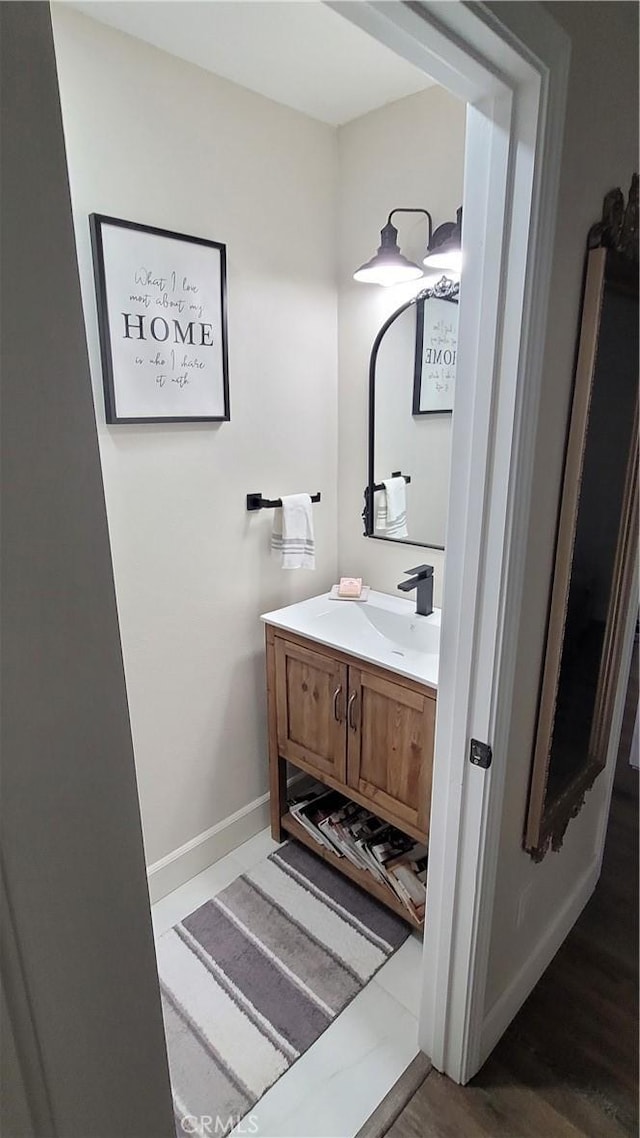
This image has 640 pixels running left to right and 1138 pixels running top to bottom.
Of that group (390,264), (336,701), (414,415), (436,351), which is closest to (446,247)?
(390,264)

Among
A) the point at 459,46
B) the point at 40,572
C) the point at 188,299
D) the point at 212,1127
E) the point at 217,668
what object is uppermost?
the point at 459,46

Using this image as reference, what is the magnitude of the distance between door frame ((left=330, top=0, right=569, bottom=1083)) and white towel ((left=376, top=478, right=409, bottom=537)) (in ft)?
3.24

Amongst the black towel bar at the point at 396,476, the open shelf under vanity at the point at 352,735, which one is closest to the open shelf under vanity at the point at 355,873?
the open shelf under vanity at the point at 352,735

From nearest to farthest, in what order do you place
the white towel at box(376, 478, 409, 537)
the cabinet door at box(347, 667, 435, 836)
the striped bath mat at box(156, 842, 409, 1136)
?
1. the striped bath mat at box(156, 842, 409, 1136)
2. the cabinet door at box(347, 667, 435, 836)
3. the white towel at box(376, 478, 409, 537)

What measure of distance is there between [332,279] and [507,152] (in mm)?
1267

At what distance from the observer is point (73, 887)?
0.47 metres

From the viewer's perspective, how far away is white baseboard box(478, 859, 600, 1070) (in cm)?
151

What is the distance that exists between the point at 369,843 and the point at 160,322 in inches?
68.6

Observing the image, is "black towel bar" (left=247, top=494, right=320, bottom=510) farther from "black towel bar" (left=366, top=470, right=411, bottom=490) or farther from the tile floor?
the tile floor

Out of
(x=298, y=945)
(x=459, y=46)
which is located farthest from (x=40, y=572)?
(x=298, y=945)

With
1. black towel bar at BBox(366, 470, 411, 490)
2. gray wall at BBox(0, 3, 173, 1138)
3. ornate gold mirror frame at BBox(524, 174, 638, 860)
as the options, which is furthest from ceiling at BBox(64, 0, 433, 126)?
gray wall at BBox(0, 3, 173, 1138)

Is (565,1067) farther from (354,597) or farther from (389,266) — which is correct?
(389,266)

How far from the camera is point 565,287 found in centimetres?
105

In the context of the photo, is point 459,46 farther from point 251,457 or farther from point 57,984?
point 251,457
